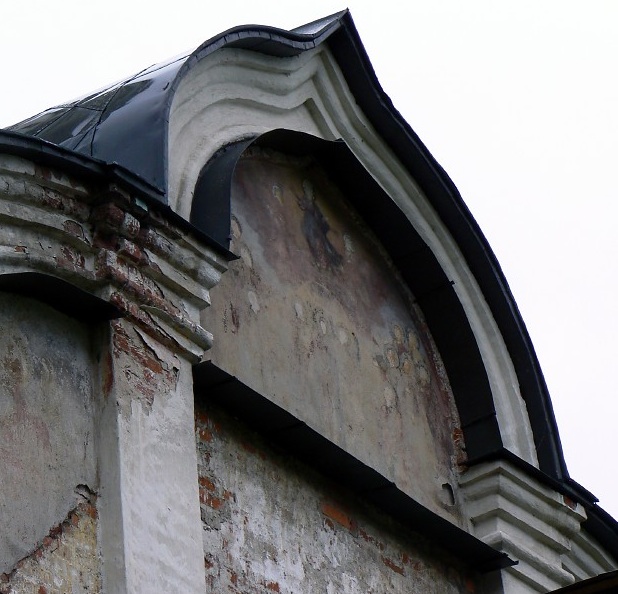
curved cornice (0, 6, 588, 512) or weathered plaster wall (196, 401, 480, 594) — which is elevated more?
curved cornice (0, 6, 588, 512)

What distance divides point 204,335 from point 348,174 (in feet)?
6.57

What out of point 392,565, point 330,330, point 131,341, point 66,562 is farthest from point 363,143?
point 66,562

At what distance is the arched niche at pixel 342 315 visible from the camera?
Result: 6.71m

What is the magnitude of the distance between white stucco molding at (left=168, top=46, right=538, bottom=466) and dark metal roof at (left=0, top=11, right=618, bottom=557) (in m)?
0.05

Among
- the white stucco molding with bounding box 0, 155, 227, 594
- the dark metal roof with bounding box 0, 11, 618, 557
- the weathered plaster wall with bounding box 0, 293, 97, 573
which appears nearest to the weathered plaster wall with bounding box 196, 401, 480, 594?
the white stucco molding with bounding box 0, 155, 227, 594

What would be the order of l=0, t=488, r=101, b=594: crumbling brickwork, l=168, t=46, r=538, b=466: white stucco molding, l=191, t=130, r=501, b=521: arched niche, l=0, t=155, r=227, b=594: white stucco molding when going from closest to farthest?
l=0, t=488, r=101, b=594: crumbling brickwork < l=0, t=155, r=227, b=594: white stucco molding < l=168, t=46, r=538, b=466: white stucco molding < l=191, t=130, r=501, b=521: arched niche

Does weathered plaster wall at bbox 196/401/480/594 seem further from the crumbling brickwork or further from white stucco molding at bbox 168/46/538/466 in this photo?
white stucco molding at bbox 168/46/538/466

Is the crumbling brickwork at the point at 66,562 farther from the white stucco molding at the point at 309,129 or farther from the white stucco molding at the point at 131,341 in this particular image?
the white stucco molding at the point at 309,129

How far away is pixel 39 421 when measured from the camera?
5.36 meters

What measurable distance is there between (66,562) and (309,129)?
2.93 m

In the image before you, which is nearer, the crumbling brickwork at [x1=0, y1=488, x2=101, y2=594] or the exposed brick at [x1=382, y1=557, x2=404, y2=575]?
the crumbling brickwork at [x1=0, y1=488, x2=101, y2=594]

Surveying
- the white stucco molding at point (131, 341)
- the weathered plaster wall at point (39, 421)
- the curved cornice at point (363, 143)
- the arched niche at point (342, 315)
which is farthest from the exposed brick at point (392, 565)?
the weathered plaster wall at point (39, 421)

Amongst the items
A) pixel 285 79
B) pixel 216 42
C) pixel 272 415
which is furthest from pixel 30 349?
pixel 285 79

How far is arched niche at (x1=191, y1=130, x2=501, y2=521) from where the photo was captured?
6.71 m
